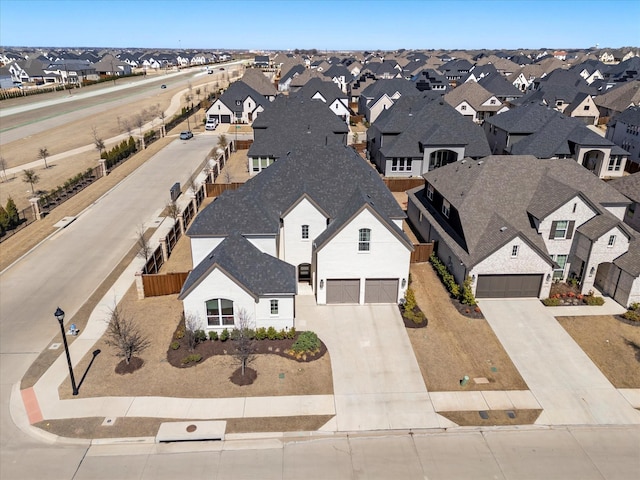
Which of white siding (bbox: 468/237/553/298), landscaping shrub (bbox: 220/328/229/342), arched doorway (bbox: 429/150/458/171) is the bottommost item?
landscaping shrub (bbox: 220/328/229/342)

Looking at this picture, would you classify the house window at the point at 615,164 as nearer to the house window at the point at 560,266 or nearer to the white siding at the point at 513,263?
the house window at the point at 560,266

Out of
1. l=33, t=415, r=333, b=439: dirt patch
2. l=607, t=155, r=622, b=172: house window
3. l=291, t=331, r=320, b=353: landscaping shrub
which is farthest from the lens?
l=607, t=155, r=622, b=172: house window

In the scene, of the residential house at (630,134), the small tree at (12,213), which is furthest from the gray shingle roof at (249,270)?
the residential house at (630,134)

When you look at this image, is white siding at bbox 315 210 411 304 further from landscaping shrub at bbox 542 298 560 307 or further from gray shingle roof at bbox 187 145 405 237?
landscaping shrub at bbox 542 298 560 307

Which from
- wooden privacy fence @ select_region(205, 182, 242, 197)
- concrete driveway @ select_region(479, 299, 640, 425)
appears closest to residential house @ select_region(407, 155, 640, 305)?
concrete driveway @ select_region(479, 299, 640, 425)

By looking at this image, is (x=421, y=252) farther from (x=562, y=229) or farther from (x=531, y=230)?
(x=562, y=229)
